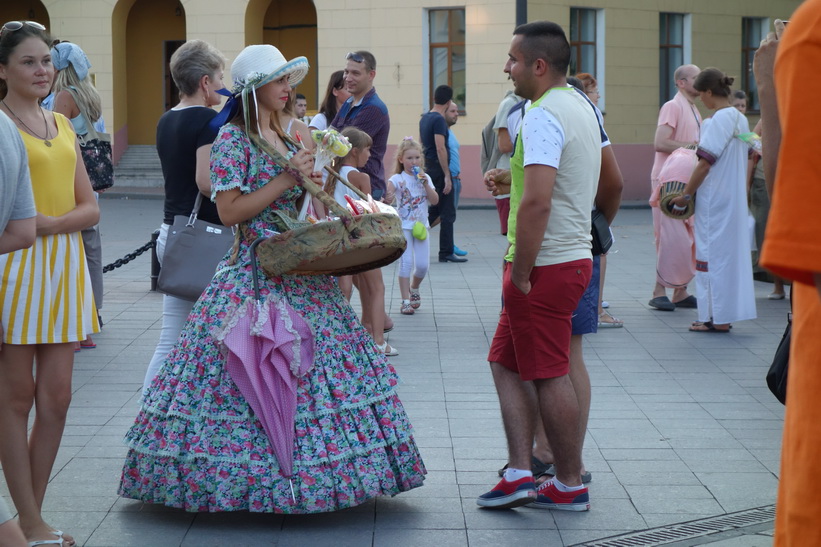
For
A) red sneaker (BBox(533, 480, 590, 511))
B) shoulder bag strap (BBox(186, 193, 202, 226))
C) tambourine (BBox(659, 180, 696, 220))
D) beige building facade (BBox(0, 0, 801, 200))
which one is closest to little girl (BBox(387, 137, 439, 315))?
tambourine (BBox(659, 180, 696, 220))

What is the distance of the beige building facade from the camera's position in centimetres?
2380

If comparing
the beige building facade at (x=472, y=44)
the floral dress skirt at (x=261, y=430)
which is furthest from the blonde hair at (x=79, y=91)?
the beige building facade at (x=472, y=44)

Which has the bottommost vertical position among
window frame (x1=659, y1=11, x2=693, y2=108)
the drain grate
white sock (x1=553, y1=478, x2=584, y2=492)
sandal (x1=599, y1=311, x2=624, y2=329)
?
sandal (x1=599, y1=311, x2=624, y2=329)

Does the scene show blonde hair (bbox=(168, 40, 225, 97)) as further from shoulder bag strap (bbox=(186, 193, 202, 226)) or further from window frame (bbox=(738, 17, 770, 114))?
window frame (bbox=(738, 17, 770, 114))

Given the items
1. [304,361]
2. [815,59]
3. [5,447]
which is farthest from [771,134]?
[5,447]

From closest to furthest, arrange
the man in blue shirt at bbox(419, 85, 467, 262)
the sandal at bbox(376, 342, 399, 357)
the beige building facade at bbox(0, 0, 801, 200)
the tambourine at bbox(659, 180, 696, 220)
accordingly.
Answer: the sandal at bbox(376, 342, 399, 357), the tambourine at bbox(659, 180, 696, 220), the man in blue shirt at bbox(419, 85, 467, 262), the beige building facade at bbox(0, 0, 801, 200)

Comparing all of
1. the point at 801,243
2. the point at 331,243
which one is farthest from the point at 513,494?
the point at 801,243

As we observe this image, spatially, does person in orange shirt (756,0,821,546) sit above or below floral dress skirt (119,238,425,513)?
above

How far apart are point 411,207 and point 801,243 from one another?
789cm

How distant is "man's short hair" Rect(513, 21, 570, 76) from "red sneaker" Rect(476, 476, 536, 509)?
1604 mm

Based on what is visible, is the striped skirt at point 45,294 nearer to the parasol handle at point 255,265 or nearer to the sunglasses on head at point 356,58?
the parasol handle at point 255,265

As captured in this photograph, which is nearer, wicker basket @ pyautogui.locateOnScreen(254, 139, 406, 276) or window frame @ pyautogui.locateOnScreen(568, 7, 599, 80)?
wicker basket @ pyautogui.locateOnScreen(254, 139, 406, 276)

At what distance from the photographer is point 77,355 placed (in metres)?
7.53

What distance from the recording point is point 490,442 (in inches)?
210
